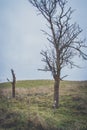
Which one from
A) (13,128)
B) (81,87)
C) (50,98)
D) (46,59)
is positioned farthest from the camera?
(81,87)

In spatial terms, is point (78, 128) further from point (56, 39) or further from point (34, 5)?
point (34, 5)

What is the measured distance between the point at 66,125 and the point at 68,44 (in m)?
12.5

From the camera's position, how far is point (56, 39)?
104ft

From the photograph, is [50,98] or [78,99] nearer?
[78,99]

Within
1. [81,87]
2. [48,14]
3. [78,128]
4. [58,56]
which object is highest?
[48,14]

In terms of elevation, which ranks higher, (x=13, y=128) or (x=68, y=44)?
(x=68, y=44)

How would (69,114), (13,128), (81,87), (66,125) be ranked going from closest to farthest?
(13,128), (66,125), (69,114), (81,87)

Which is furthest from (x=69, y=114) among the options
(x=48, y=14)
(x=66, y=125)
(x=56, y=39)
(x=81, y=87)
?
(x=81, y=87)

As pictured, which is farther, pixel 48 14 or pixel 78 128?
pixel 48 14

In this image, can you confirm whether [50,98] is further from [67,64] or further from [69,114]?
[69,114]

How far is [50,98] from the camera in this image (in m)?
34.7

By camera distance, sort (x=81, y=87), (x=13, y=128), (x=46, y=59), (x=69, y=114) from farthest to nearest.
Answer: (x=81, y=87) < (x=46, y=59) < (x=69, y=114) < (x=13, y=128)

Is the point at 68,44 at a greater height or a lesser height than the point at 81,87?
greater

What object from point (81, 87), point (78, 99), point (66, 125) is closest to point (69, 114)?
point (66, 125)
